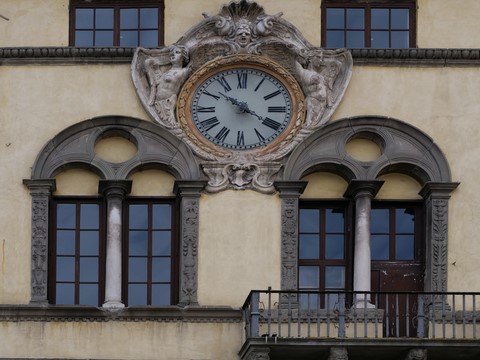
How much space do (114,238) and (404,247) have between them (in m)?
5.10

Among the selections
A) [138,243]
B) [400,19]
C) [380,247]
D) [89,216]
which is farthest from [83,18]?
[380,247]

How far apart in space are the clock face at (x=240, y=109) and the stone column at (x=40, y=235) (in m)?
2.92

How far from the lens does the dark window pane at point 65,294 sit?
39.9m

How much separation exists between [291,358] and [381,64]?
578cm

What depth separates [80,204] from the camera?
40375 mm

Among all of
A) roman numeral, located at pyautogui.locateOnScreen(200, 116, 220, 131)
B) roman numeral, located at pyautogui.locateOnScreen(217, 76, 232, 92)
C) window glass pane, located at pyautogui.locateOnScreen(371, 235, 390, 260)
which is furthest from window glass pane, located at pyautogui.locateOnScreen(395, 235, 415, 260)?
roman numeral, located at pyautogui.locateOnScreen(217, 76, 232, 92)

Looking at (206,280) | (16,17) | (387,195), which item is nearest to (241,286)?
(206,280)

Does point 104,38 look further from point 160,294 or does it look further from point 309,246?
point 309,246

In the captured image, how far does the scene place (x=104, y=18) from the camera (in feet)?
135

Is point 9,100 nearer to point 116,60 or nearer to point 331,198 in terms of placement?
point 116,60

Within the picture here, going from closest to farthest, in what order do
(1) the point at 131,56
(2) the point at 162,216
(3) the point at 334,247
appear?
1. (3) the point at 334,247
2. (2) the point at 162,216
3. (1) the point at 131,56

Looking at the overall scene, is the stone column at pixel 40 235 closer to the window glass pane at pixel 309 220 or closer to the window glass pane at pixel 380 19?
the window glass pane at pixel 309 220

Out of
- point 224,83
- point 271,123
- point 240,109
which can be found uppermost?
point 224,83

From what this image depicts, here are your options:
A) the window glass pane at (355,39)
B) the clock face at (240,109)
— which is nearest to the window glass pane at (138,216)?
the clock face at (240,109)
